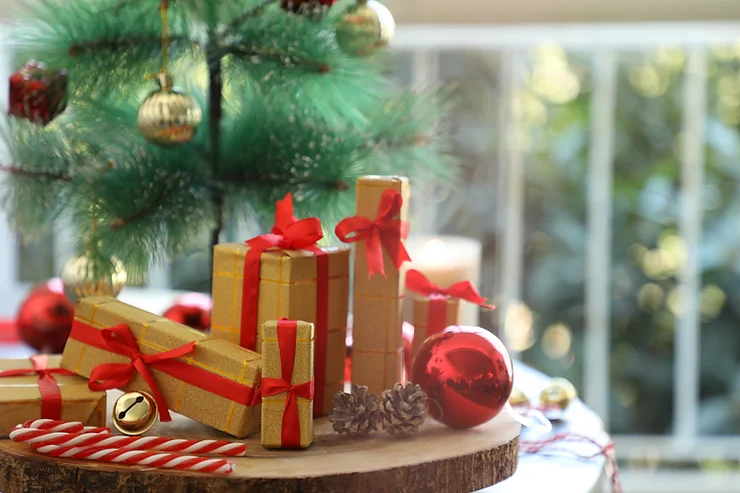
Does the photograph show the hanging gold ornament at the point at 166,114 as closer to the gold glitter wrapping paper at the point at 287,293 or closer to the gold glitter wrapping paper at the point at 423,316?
the gold glitter wrapping paper at the point at 287,293

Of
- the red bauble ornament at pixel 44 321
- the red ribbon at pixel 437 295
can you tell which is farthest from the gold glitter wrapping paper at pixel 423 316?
the red bauble ornament at pixel 44 321

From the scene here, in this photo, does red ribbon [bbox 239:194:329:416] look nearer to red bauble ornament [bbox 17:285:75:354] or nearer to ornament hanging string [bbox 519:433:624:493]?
ornament hanging string [bbox 519:433:624:493]

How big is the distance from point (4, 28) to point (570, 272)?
1442 mm

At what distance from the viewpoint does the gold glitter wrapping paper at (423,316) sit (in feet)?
3.14

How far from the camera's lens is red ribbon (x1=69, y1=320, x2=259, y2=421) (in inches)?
31.8

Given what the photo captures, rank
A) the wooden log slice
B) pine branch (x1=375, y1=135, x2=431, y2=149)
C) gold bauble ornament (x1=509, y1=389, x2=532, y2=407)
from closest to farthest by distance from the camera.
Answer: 1. the wooden log slice
2. gold bauble ornament (x1=509, y1=389, x2=532, y2=407)
3. pine branch (x1=375, y1=135, x2=431, y2=149)

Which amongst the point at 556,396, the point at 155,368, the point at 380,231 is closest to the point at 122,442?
the point at 155,368

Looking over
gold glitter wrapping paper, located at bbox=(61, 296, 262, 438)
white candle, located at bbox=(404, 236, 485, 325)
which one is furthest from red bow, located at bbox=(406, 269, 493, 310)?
gold glitter wrapping paper, located at bbox=(61, 296, 262, 438)

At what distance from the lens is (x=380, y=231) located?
2.89 ft

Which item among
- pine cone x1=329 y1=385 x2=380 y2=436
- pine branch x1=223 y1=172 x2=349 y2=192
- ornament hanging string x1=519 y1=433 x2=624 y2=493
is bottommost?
ornament hanging string x1=519 y1=433 x2=624 y2=493

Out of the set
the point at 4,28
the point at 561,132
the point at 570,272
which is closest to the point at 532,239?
the point at 570,272

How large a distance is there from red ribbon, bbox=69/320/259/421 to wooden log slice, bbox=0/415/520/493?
0.04 meters

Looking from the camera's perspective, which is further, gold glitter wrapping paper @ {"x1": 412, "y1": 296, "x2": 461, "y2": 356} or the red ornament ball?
gold glitter wrapping paper @ {"x1": 412, "y1": 296, "x2": 461, "y2": 356}

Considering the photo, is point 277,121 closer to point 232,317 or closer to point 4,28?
point 232,317
